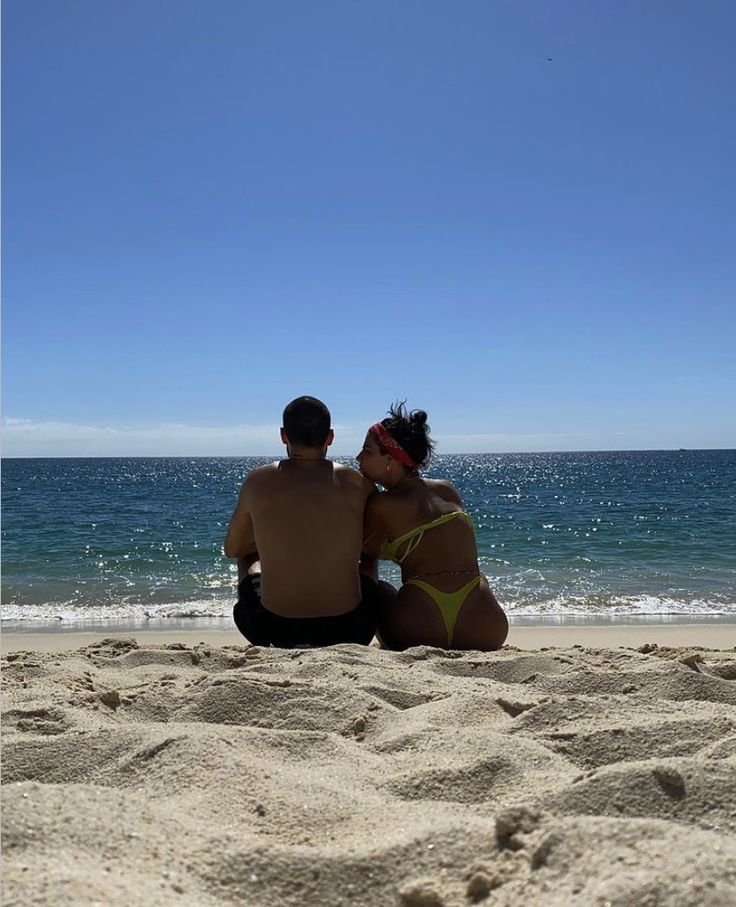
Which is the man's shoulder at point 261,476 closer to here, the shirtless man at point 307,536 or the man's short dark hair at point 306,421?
the shirtless man at point 307,536

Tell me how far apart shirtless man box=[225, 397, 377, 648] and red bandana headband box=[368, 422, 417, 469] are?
255 mm

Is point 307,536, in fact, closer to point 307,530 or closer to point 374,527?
point 307,530

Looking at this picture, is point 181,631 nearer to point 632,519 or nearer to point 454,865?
point 454,865

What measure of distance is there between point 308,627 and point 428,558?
0.76 meters

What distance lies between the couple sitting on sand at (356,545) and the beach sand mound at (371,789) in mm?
904

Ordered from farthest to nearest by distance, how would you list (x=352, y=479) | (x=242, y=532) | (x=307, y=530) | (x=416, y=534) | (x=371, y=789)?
(x=242, y=532), (x=416, y=534), (x=352, y=479), (x=307, y=530), (x=371, y=789)

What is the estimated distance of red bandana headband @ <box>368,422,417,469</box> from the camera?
447 cm

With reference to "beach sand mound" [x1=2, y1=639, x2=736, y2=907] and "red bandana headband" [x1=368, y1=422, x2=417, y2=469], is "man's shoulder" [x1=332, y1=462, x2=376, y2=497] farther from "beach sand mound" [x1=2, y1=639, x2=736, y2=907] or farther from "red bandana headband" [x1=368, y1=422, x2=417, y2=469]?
"beach sand mound" [x1=2, y1=639, x2=736, y2=907]

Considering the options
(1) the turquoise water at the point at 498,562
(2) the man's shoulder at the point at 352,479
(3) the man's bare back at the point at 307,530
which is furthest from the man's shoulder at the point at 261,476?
(1) the turquoise water at the point at 498,562

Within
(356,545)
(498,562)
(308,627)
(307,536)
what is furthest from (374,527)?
(498,562)

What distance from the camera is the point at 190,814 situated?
1748 millimetres

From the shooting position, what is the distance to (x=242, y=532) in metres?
4.47

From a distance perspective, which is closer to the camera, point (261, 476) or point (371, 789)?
point (371, 789)

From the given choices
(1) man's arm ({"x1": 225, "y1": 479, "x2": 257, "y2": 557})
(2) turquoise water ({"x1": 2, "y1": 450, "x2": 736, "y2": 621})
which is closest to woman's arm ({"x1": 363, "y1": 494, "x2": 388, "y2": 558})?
(1) man's arm ({"x1": 225, "y1": 479, "x2": 257, "y2": 557})
